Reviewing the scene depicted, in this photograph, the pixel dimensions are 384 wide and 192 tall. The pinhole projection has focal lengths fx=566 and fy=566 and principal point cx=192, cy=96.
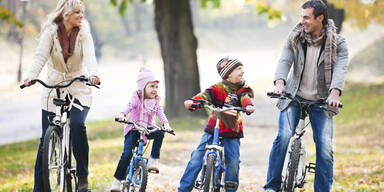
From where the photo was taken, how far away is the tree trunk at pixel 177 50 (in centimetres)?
1662

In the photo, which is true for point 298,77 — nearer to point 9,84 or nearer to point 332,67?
point 332,67

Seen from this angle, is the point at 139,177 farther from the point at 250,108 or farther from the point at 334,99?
the point at 334,99

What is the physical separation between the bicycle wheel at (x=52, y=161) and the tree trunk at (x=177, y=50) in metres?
11.4

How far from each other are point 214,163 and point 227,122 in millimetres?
472

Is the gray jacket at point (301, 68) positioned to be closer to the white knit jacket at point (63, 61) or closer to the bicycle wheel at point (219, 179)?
the bicycle wheel at point (219, 179)

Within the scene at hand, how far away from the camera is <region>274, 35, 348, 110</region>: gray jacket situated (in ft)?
18.4

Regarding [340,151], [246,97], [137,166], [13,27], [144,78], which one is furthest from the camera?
[13,27]

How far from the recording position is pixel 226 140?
564 centimetres

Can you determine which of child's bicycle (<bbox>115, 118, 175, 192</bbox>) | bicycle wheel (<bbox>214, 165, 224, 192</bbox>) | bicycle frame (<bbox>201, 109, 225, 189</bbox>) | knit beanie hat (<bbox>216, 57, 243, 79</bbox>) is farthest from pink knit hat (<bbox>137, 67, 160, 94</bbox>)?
bicycle wheel (<bbox>214, 165, 224, 192</bbox>)

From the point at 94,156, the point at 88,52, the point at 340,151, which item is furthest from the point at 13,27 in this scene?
the point at 88,52

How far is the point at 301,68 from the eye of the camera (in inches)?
226

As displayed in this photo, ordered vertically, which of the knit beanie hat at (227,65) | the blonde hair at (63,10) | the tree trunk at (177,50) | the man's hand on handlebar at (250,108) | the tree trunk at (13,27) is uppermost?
the tree trunk at (13,27)

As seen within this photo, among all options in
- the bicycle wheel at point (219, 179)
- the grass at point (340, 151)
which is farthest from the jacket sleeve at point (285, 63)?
the grass at point (340, 151)

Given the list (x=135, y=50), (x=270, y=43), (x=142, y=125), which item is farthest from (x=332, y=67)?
(x=270, y=43)
